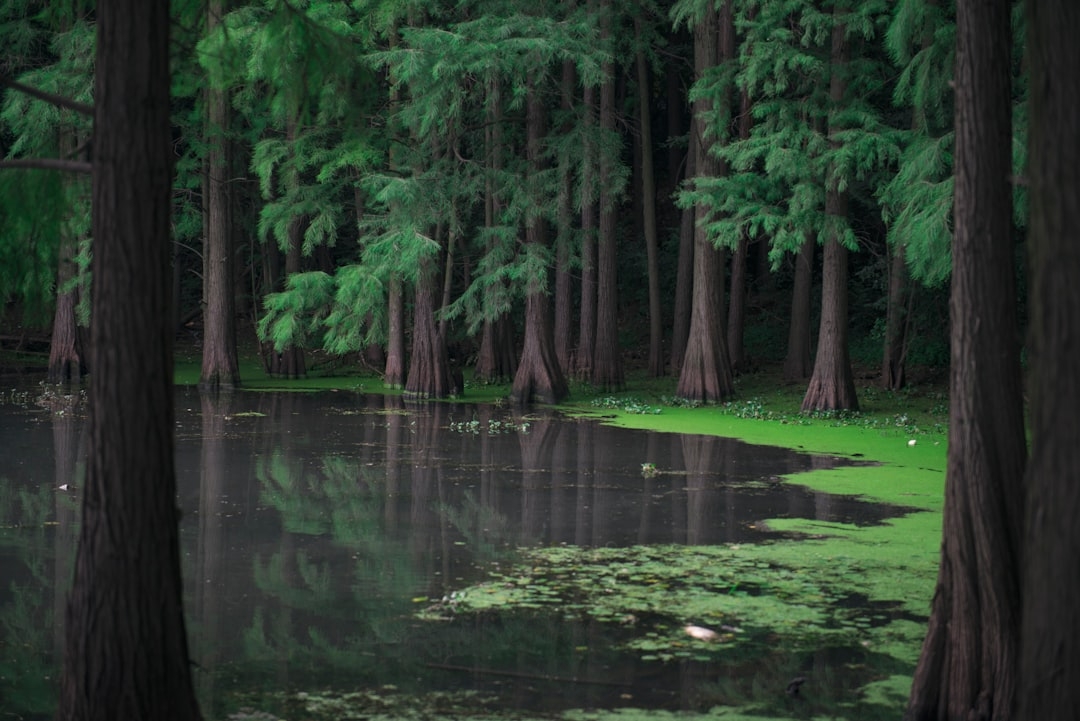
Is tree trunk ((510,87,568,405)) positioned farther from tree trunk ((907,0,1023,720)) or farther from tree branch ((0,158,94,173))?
tree branch ((0,158,94,173))

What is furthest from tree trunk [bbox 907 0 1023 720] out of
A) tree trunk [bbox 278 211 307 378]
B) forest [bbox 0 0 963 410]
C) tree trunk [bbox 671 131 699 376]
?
tree trunk [bbox 278 211 307 378]

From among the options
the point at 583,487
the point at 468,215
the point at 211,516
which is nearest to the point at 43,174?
the point at 211,516

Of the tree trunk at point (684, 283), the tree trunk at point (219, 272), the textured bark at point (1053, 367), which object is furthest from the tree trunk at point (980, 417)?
the tree trunk at point (219, 272)

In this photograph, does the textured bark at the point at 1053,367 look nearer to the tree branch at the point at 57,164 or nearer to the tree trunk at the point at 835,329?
the tree branch at the point at 57,164

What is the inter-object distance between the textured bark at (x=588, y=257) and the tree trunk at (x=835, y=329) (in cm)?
494

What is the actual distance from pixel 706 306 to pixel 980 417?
17596 millimetres

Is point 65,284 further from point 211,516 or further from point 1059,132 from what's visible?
point 1059,132

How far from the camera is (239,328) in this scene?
3997 centimetres

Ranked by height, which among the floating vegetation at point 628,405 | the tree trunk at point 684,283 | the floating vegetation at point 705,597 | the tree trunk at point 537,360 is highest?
the tree trunk at point 684,283

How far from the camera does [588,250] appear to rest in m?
26.0

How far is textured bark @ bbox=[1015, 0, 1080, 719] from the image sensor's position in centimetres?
432

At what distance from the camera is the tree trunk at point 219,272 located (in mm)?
26797

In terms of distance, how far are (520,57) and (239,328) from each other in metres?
19.0

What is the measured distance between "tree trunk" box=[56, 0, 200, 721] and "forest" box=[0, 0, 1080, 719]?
0.01 m
